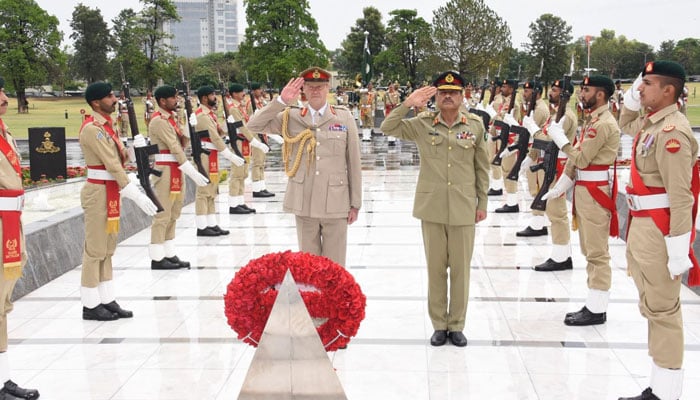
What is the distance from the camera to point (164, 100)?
6.53 metres

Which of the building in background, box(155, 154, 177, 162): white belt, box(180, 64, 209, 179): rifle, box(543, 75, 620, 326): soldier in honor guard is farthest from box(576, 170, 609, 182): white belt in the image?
the building in background

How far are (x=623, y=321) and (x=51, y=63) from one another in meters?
48.0

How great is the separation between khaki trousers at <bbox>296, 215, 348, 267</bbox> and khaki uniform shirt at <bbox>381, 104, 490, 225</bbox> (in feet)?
1.86

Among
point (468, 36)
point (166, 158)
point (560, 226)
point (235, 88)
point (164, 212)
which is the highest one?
point (468, 36)

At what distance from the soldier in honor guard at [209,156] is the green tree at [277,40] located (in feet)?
113

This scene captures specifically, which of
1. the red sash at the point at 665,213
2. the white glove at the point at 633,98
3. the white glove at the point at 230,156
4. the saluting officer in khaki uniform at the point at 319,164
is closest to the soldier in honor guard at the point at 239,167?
the white glove at the point at 230,156

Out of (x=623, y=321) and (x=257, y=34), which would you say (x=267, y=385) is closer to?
(x=623, y=321)

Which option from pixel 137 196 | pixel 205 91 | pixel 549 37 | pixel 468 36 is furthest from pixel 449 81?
pixel 549 37

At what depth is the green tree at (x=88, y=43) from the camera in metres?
62.7

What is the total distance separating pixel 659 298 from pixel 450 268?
139cm

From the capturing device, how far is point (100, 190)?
5.03 meters

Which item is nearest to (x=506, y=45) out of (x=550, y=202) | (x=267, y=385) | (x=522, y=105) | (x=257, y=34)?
(x=257, y=34)

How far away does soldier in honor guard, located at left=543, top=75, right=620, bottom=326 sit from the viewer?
487 cm

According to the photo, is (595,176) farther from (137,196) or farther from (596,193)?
(137,196)
